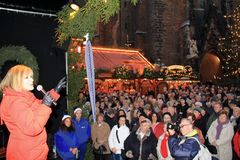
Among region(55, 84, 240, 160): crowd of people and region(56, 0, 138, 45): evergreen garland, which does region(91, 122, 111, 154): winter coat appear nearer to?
region(55, 84, 240, 160): crowd of people

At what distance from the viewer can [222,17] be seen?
127 feet

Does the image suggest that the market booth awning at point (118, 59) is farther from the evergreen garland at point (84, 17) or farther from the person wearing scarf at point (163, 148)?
the person wearing scarf at point (163, 148)

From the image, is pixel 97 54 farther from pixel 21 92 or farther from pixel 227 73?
pixel 21 92

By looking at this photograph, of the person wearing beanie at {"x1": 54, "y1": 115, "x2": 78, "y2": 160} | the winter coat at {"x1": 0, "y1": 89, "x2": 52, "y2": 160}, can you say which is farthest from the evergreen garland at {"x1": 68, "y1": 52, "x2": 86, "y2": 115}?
the winter coat at {"x1": 0, "y1": 89, "x2": 52, "y2": 160}

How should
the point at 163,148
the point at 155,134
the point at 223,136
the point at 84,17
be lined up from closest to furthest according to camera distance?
the point at 84,17
the point at 163,148
the point at 155,134
the point at 223,136

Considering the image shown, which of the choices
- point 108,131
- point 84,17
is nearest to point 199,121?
point 108,131

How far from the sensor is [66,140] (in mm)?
8625

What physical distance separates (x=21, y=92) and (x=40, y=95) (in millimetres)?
4740

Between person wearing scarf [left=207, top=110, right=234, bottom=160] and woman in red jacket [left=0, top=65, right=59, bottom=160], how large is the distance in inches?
259

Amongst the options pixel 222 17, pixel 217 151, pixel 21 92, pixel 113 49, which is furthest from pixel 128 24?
pixel 21 92

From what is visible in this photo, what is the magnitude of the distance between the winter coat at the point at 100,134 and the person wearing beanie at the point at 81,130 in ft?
1.85

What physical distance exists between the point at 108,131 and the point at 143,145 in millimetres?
2273

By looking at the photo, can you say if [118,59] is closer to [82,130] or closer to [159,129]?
[82,130]

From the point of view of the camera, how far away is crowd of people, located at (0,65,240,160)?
4004mm
